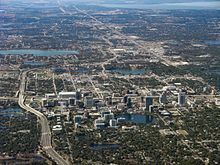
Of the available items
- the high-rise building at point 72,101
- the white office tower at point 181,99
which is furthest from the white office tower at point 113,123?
the white office tower at point 181,99

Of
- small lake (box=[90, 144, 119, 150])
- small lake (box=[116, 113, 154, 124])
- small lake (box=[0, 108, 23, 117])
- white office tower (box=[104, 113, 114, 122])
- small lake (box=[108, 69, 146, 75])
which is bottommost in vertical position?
small lake (box=[108, 69, 146, 75])

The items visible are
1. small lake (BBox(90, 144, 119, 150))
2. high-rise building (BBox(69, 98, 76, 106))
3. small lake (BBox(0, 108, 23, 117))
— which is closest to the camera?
small lake (BBox(90, 144, 119, 150))

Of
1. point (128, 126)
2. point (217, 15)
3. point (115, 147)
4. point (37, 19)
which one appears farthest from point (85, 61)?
point (217, 15)

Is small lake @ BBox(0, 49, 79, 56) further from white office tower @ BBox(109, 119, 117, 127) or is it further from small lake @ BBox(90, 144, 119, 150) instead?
small lake @ BBox(90, 144, 119, 150)

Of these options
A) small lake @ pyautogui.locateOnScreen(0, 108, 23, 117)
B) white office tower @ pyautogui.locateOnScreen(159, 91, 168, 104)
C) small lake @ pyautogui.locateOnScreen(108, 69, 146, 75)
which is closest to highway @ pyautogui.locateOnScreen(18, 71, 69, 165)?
small lake @ pyautogui.locateOnScreen(0, 108, 23, 117)

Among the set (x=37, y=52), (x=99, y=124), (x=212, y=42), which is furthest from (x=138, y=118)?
(x=212, y=42)

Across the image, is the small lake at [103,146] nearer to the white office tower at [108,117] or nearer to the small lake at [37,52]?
the white office tower at [108,117]
